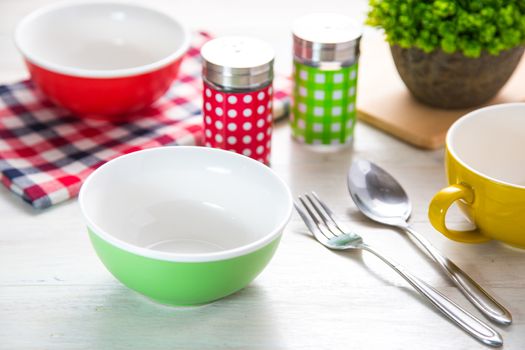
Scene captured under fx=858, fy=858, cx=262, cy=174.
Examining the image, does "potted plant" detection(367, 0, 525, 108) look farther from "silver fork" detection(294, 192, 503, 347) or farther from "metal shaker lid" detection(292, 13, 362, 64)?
"silver fork" detection(294, 192, 503, 347)

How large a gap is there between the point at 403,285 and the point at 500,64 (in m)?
0.44

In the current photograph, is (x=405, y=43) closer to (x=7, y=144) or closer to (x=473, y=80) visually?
(x=473, y=80)

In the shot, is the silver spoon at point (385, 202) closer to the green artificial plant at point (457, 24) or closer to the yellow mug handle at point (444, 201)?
the yellow mug handle at point (444, 201)

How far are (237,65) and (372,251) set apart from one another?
0.98 ft

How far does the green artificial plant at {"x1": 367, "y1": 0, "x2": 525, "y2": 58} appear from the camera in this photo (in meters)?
1.14

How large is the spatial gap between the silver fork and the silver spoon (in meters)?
0.05

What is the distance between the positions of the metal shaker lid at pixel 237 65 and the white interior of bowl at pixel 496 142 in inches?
10.3

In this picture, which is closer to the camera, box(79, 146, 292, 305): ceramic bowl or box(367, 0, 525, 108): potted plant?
box(79, 146, 292, 305): ceramic bowl

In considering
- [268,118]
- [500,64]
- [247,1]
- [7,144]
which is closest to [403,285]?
[268,118]

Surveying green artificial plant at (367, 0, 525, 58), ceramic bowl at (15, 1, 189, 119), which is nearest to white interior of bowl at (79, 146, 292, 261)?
ceramic bowl at (15, 1, 189, 119)

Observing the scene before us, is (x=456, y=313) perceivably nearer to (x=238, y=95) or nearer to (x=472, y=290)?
(x=472, y=290)

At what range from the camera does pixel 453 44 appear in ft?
3.82

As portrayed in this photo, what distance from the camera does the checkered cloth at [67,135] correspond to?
43.8 inches

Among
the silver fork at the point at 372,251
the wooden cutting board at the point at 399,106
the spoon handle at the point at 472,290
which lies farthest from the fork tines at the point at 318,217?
the wooden cutting board at the point at 399,106
